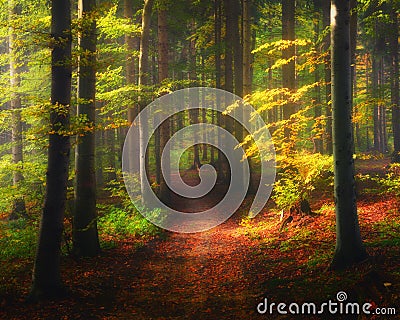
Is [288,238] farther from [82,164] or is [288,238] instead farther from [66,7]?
[66,7]

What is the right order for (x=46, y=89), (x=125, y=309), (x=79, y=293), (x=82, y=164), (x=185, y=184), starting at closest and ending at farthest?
1. (x=125, y=309)
2. (x=79, y=293)
3. (x=82, y=164)
4. (x=46, y=89)
5. (x=185, y=184)

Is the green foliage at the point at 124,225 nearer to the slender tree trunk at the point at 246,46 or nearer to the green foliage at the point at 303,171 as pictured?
the green foliage at the point at 303,171

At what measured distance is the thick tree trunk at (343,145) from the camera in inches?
282

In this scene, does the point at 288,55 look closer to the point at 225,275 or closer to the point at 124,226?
the point at 124,226

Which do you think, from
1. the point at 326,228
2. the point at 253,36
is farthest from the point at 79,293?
the point at 253,36

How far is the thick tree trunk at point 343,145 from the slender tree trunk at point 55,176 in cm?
546

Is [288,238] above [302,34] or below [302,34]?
below

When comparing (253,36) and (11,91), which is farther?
(253,36)

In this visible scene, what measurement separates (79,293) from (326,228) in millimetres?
7081

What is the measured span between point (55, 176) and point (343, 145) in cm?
583

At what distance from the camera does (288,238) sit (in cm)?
1084

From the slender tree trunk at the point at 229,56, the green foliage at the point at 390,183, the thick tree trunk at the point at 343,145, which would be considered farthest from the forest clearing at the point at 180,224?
the slender tree trunk at the point at 229,56

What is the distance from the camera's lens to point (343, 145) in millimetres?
7148

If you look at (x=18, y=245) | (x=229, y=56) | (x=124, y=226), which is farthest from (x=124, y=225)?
(x=229, y=56)
